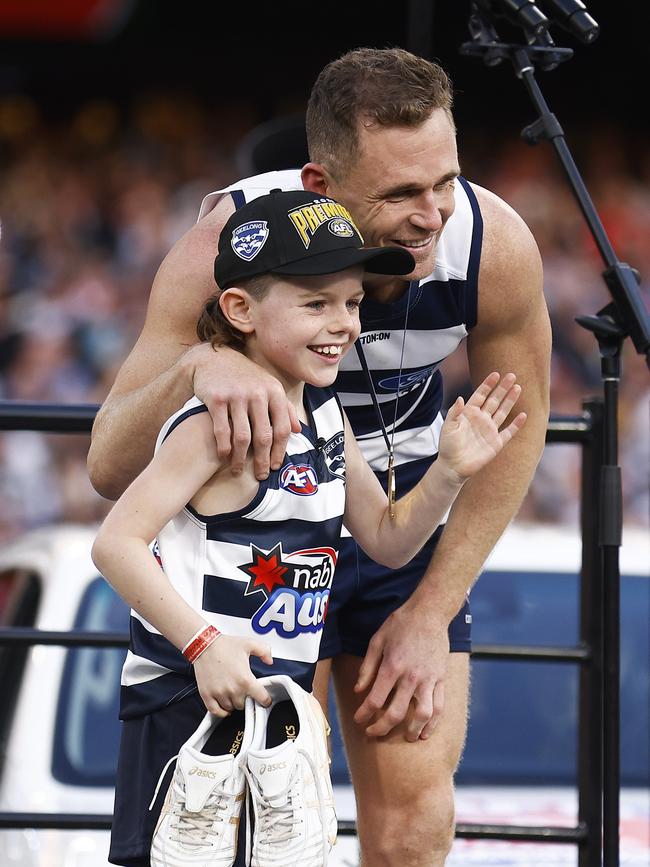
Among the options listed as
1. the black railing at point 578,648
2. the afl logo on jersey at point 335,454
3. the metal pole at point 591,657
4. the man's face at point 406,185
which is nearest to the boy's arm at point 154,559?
the afl logo on jersey at point 335,454

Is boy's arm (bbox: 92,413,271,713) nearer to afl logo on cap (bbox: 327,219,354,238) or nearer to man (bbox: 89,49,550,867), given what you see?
man (bbox: 89,49,550,867)

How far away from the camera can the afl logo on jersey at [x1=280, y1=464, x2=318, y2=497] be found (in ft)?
6.42

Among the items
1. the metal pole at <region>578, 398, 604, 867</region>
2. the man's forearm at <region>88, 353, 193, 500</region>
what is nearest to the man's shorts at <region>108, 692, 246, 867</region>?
the man's forearm at <region>88, 353, 193, 500</region>

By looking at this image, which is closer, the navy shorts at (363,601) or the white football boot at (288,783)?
the white football boot at (288,783)

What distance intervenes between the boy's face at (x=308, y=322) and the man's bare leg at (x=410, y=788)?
28.0 inches

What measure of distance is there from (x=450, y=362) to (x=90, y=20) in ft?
9.18

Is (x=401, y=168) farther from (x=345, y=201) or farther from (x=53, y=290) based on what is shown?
(x=53, y=290)

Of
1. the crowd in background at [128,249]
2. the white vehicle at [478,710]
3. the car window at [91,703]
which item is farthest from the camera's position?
the crowd in background at [128,249]

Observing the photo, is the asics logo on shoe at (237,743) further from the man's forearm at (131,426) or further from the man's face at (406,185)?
the man's face at (406,185)

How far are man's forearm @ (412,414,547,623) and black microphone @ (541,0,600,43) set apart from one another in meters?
0.69

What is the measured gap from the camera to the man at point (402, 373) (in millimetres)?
2168

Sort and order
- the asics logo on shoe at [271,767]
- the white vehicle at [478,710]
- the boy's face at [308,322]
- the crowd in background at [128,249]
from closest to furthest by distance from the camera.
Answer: the asics logo on shoe at [271,767]
the boy's face at [308,322]
the white vehicle at [478,710]
the crowd in background at [128,249]

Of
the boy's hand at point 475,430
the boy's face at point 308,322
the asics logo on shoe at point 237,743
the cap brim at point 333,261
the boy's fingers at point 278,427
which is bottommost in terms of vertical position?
the asics logo on shoe at point 237,743

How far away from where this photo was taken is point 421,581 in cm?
242
